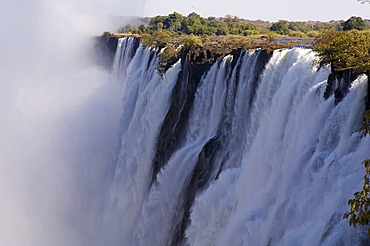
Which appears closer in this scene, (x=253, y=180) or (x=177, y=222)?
(x=253, y=180)

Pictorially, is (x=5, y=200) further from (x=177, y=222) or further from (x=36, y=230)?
(x=177, y=222)

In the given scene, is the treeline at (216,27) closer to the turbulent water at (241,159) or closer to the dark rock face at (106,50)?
the dark rock face at (106,50)

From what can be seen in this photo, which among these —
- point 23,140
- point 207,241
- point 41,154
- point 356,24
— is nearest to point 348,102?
point 207,241

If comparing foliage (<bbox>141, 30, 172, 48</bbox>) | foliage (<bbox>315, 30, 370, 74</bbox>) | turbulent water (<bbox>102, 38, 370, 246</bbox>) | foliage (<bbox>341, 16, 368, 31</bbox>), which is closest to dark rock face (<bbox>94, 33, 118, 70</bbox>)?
foliage (<bbox>141, 30, 172, 48</bbox>)

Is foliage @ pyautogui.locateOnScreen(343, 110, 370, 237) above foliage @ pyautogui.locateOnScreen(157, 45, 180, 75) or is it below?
above

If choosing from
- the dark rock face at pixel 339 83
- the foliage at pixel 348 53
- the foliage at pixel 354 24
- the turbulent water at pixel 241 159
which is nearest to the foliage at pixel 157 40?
the turbulent water at pixel 241 159

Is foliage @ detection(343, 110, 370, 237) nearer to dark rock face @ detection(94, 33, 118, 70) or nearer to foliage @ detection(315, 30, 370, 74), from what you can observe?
foliage @ detection(315, 30, 370, 74)
